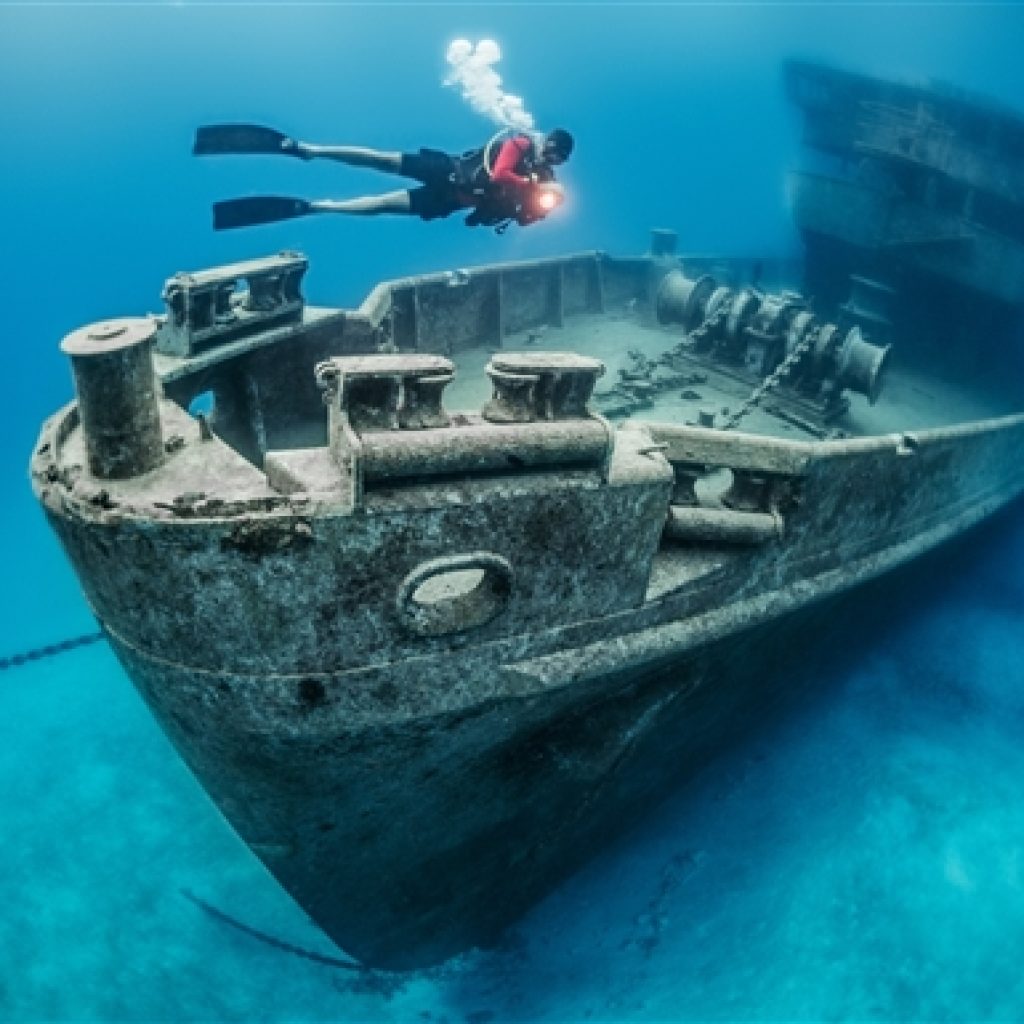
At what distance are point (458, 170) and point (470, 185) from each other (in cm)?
24

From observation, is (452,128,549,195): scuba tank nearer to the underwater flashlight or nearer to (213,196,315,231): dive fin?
the underwater flashlight

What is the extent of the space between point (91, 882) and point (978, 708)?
762cm

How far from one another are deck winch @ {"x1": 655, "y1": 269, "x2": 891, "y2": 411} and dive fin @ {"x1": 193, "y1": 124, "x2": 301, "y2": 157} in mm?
4570

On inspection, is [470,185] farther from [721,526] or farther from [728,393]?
[721,526]

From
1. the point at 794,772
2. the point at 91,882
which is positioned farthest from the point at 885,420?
the point at 91,882

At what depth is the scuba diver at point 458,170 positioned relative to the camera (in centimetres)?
810

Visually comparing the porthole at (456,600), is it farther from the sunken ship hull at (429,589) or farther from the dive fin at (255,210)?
the dive fin at (255,210)

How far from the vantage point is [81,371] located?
109 inches

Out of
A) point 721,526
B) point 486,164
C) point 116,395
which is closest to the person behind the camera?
point 116,395

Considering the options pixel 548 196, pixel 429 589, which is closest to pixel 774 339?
pixel 548 196

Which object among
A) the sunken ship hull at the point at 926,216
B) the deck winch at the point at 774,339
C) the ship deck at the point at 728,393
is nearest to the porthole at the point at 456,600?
the ship deck at the point at 728,393

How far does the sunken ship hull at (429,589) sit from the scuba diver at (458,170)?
133 inches

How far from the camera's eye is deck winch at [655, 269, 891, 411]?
25.1 ft

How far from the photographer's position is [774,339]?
27.1 feet
